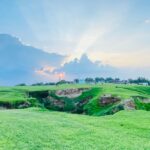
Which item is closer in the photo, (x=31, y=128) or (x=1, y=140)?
(x=1, y=140)

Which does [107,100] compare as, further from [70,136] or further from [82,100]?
[70,136]

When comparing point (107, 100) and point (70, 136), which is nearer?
point (70, 136)

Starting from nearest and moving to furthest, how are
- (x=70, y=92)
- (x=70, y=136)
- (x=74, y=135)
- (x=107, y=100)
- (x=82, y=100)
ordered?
(x=70, y=136), (x=74, y=135), (x=107, y=100), (x=82, y=100), (x=70, y=92)

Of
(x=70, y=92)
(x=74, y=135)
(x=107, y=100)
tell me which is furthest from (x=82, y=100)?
(x=74, y=135)

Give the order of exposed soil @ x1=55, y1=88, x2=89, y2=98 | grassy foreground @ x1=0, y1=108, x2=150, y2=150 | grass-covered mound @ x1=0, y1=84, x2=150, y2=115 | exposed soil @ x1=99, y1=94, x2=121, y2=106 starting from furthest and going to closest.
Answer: exposed soil @ x1=55, y1=88, x2=89, y2=98 < exposed soil @ x1=99, y1=94, x2=121, y2=106 < grass-covered mound @ x1=0, y1=84, x2=150, y2=115 < grassy foreground @ x1=0, y1=108, x2=150, y2=150

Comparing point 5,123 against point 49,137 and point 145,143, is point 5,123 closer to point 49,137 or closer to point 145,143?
point 49,137

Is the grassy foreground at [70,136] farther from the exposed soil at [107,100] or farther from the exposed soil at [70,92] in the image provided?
the exposed soil at [70,92]

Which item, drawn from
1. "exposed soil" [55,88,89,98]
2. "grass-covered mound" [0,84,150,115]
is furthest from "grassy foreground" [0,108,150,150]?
"exposed soil" [55,88,89,98]

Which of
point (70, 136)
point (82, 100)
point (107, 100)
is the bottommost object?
point (70, 136)

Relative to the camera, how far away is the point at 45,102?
13300 cm

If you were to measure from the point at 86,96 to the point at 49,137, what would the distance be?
9081 centimetres

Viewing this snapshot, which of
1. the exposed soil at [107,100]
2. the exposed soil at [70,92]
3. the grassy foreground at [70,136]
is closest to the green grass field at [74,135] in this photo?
the grassy foreground at [70,136]

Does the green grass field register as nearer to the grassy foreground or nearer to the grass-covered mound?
the grassy foreground

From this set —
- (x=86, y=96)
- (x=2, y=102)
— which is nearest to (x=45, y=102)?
(x=86, y=96)
